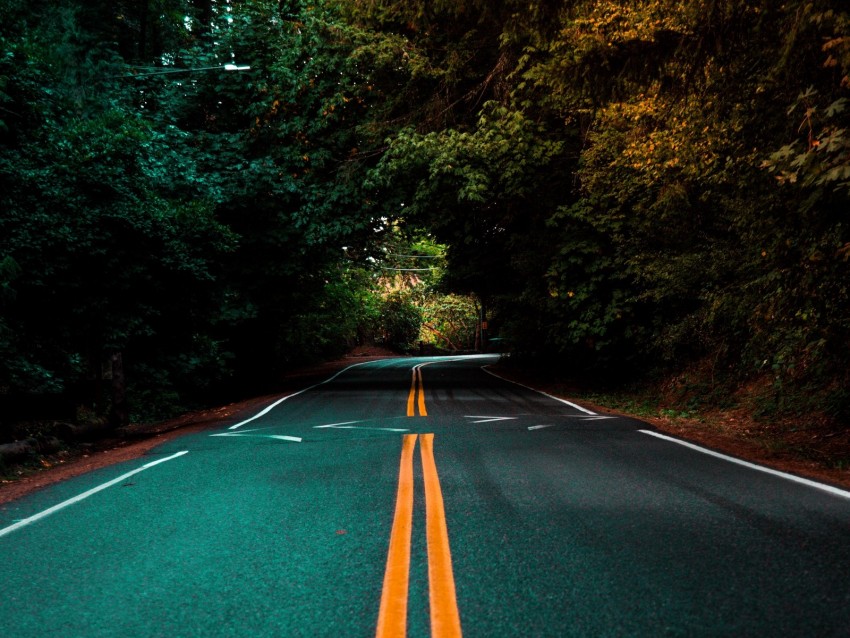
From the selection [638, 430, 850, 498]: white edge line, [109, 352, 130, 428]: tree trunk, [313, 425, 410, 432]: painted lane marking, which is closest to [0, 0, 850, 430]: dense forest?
[109, 352, 130, 428]: tree trunk

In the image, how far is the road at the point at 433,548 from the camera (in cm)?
330

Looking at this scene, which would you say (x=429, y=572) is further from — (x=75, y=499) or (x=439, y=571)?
(x=75, y=499)

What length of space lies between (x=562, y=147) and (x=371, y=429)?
960cm

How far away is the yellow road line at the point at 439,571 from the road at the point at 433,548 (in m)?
0.01

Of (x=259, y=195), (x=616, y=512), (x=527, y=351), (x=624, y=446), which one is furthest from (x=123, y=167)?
(x=527, y=351)

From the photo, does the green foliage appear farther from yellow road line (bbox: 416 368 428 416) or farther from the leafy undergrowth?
the leafy undergrowth

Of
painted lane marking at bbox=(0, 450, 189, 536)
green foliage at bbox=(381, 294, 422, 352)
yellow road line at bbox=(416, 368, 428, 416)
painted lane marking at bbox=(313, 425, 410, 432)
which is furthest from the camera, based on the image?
green foliage at bbox=(381, 294, 422, 352)

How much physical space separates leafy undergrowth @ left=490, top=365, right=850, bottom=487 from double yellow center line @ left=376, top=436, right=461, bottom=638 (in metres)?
3.86

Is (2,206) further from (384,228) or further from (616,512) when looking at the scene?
(384,228)

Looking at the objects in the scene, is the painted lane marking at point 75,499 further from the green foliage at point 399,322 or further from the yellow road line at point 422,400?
the green foliage at point 399,322

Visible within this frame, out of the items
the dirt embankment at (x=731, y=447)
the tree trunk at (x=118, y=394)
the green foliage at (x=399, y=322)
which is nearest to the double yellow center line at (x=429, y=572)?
the dirt embankment at (x=731, y=447)

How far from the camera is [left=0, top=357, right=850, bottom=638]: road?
3301mm

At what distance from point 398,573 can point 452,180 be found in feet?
46.3

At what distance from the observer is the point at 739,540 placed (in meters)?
4.38
